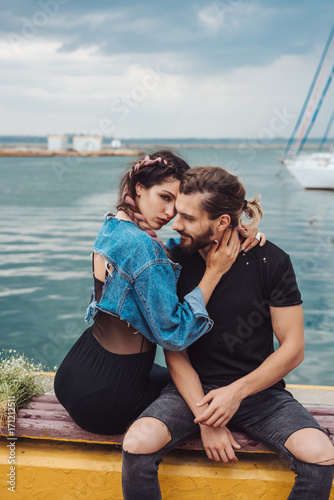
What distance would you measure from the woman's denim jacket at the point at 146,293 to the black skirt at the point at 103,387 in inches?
8.2

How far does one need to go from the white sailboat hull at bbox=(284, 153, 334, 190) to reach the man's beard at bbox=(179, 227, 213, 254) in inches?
1136

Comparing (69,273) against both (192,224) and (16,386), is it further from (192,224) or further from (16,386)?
(192,224)

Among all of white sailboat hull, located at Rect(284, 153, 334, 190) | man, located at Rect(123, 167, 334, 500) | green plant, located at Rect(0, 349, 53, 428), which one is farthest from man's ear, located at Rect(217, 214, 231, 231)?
white sailboat hull, located at Rect(284, 153, 334, 190)

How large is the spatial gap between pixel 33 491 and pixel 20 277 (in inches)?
317

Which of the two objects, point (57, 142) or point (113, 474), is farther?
point (57, 142)

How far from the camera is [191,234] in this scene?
7.30ft

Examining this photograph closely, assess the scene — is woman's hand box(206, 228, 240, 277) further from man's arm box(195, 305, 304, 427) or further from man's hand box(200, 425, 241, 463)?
man's hand box(200, 425, 241, 463)

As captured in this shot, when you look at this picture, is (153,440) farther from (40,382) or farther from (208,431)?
(40,382)

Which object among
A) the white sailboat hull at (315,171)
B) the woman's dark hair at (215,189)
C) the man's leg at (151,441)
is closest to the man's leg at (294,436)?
the man's leg at (151,441)

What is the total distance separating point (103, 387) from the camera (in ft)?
7.25

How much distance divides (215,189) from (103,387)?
3.04 ft

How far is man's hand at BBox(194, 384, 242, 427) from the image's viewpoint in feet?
6.83

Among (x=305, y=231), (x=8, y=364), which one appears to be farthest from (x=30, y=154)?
(x=8, y=364)

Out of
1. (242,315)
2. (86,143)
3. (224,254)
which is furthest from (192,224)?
(86,143)
